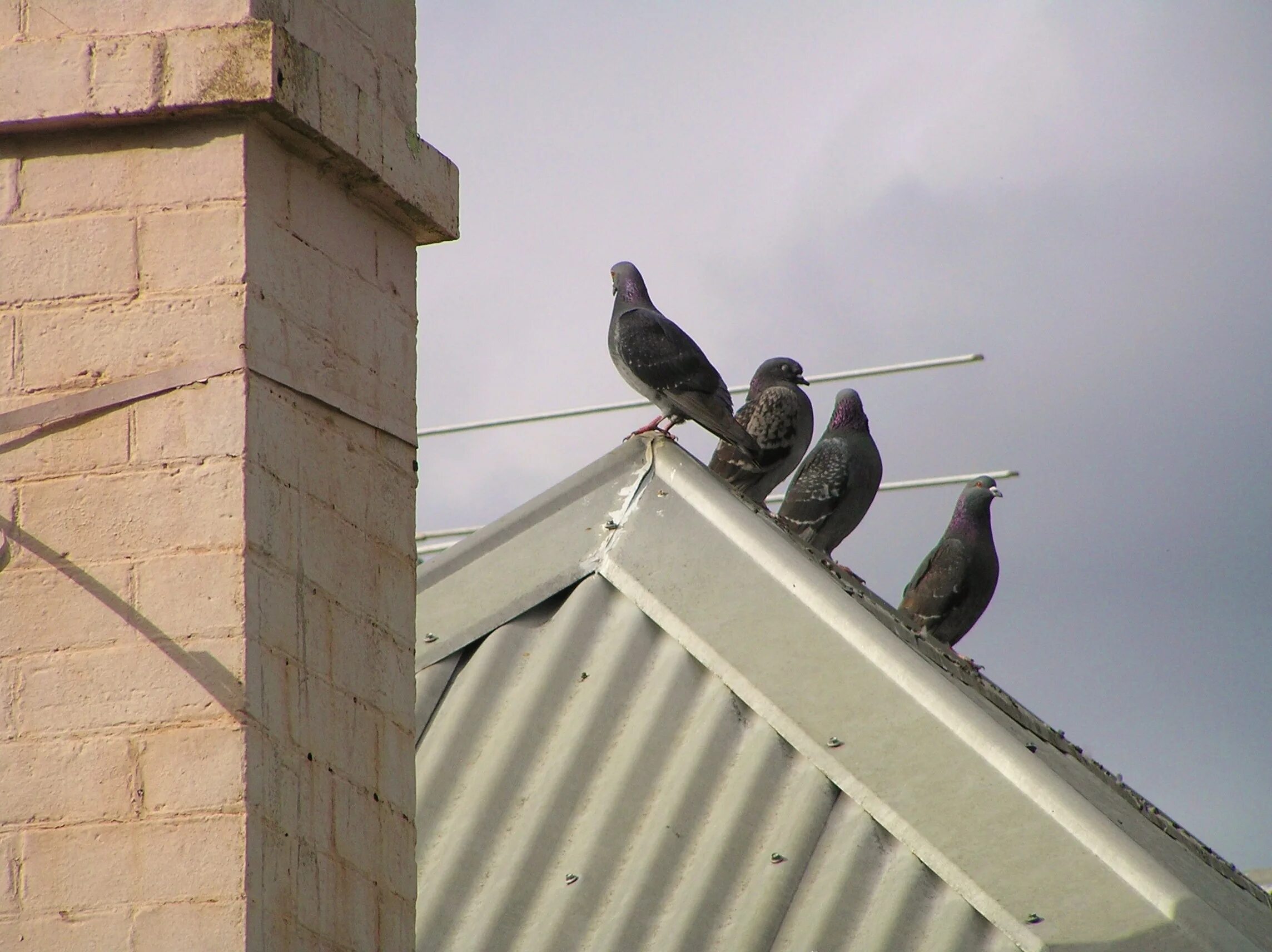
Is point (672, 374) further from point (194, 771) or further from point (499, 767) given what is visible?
point (194, 771)

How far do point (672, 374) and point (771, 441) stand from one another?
2.95ft

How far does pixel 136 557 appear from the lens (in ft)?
8.25

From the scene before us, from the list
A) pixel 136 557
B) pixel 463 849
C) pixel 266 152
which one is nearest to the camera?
pixel 136 557

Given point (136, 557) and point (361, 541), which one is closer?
point (136, 557)

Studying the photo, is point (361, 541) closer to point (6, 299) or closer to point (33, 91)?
point (6, 299)

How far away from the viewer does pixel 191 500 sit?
8.25 feet

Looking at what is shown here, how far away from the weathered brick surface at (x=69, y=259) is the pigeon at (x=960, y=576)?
20.2 ft

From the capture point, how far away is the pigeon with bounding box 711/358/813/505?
7.91 m

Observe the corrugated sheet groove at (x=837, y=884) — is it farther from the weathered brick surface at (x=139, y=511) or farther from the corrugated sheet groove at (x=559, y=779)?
the weathered brick surface at (x=139, y=511)

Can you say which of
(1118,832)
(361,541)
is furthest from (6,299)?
(1118,832)

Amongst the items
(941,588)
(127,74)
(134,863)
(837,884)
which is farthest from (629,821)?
(941,588)

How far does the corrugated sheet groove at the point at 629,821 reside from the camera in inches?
163

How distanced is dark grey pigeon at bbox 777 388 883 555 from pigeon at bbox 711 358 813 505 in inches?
5.3

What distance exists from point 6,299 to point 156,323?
9.9 inches
